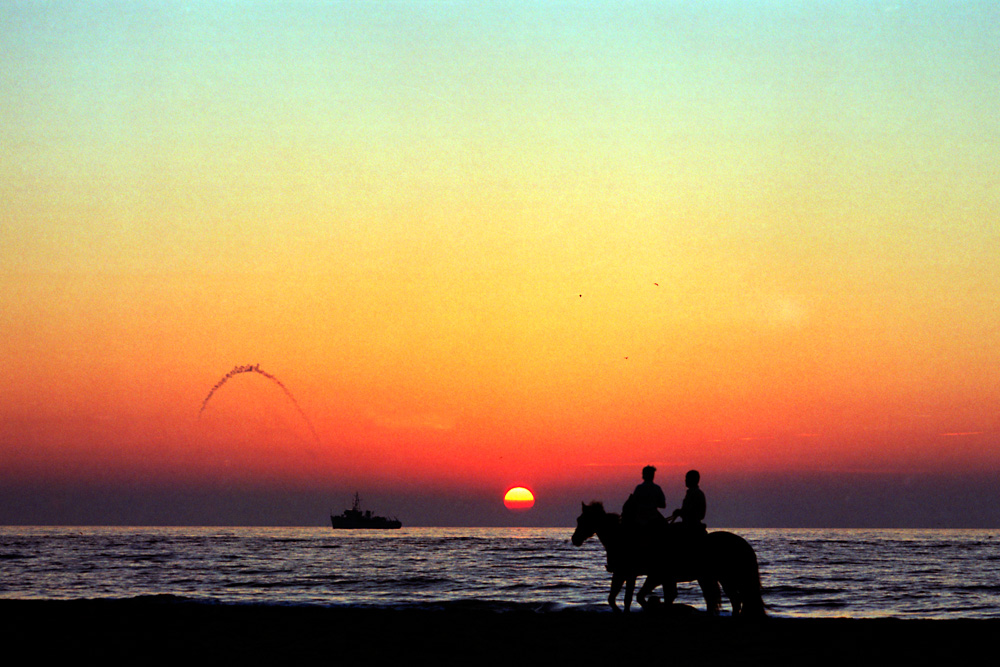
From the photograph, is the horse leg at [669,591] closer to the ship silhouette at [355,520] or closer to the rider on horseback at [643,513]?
the rider on horseback at [643,513]

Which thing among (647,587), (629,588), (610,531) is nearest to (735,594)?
(647,587)

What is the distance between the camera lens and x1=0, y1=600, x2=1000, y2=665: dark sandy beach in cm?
980

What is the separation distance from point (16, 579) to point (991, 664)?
38.2 metres

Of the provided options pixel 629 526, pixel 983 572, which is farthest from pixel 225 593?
pixel 983 572

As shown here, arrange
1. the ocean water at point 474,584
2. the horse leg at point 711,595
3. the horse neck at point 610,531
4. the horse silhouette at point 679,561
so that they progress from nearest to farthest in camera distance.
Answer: the horse silhouette at point 679,561 < the horse leg at point 711,595 < the horse neck at point 610,531 < the ocean water at point 474,584

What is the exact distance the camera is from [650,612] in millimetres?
14867

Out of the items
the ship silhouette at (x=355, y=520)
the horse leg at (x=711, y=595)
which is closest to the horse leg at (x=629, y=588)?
the horse leg at (x=711, y=595)

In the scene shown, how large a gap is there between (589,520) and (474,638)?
4.51m

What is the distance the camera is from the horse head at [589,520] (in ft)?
51.4

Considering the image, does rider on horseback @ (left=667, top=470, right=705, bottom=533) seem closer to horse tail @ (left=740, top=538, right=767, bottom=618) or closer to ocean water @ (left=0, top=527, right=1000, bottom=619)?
horse tail @ (left=740, top=538, right=767, bottom=618)

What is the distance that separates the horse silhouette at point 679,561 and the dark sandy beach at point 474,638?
57 centimetres

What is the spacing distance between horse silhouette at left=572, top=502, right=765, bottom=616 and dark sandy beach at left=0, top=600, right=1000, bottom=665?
1.87ft

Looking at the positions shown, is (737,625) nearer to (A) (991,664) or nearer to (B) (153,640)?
(A) (991,664)

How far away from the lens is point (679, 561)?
572 inches
